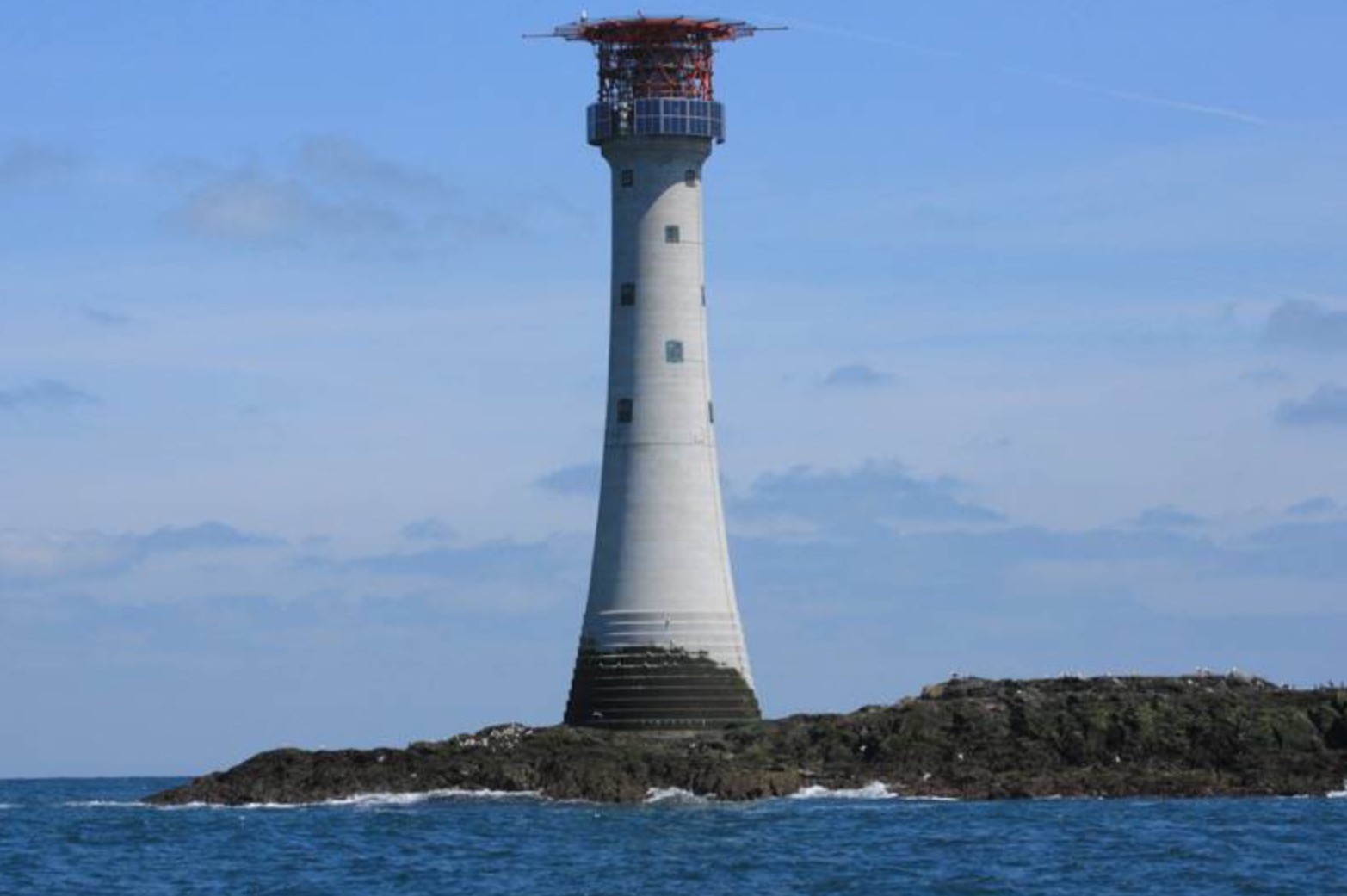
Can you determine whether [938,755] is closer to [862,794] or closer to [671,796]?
[862,794]

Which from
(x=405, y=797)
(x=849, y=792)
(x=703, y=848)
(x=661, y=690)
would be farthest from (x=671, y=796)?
(x=703, y=848)

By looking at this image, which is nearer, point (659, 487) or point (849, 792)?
point (849, 792)

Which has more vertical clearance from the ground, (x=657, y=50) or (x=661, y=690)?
(x=657, y=50)

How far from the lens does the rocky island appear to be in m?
72.8

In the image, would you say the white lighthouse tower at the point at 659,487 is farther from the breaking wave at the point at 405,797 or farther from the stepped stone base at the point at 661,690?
the breaking wave at the point at 405,797

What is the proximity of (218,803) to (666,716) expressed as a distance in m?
12.9

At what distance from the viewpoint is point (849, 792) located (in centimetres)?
7394

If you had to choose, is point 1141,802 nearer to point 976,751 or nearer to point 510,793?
point 976,751

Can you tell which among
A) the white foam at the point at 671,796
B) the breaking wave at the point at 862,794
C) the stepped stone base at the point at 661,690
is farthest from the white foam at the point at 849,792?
the stepped stone base at the point at 661,690

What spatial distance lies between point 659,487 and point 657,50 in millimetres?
12492

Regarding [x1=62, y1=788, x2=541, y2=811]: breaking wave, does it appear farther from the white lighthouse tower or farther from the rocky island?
the white lighthouse tower

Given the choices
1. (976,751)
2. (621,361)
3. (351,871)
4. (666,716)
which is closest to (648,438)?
(621,361)

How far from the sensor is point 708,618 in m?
75.7

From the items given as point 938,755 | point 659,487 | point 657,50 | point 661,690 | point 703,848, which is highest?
point 657,50
